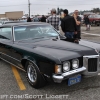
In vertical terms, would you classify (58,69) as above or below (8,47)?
below

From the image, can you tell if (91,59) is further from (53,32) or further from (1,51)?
→ (1,51)

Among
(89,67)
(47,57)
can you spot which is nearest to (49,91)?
(47,57)

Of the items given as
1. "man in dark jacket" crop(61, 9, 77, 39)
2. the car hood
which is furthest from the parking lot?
"man in dark jacket" crop(61, 9, 77, 39)

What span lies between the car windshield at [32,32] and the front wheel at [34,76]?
1.02m

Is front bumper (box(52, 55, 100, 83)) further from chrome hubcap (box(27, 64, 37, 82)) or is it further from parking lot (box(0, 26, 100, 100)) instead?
chrome hubcap (box(27, 64, 37, 82))

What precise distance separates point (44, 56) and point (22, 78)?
151cm

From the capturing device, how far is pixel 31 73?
4.18 metres

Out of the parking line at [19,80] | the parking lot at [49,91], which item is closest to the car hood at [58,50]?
the parking lot at [49,91]

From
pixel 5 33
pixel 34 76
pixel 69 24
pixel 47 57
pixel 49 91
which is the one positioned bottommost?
pixel 49 91

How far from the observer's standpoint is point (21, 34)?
491 cm

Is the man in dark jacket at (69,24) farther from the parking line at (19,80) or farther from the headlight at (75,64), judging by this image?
the headlight at (75,64)

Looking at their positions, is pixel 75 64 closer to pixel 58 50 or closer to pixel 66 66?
pixel 66 66

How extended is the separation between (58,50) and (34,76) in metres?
0.83

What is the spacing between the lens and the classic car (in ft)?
11.4
